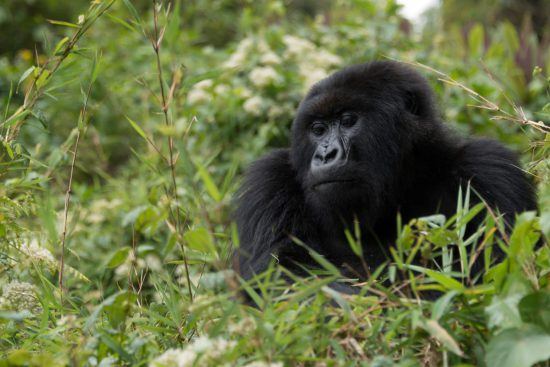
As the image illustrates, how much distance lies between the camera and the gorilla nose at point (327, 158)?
10.6 ft

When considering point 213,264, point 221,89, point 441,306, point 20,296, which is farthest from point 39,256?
point 221,89

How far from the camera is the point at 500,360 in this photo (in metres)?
1.72

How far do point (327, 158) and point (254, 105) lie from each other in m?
2.18

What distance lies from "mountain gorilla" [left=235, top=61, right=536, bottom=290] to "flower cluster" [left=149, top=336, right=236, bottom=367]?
1.33 m

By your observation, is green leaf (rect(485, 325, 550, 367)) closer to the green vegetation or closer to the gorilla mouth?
the green vegetation

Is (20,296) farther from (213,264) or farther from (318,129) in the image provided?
(318,129)

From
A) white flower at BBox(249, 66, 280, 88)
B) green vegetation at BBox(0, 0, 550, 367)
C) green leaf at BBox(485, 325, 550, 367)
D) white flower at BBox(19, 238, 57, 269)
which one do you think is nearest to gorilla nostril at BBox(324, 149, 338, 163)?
green vegetation at BBox(0, 0, 550, 367)

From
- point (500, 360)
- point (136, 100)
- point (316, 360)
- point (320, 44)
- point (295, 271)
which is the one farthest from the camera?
point (136, 100)

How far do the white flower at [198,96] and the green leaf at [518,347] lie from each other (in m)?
4.05

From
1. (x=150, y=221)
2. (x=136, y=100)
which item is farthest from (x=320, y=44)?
(x=150, y=221)

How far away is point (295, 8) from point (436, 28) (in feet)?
11.4

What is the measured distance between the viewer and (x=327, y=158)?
3.26 m

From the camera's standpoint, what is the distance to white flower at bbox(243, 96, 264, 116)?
5348 millimetres

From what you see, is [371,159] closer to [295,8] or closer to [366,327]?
[366,327]
